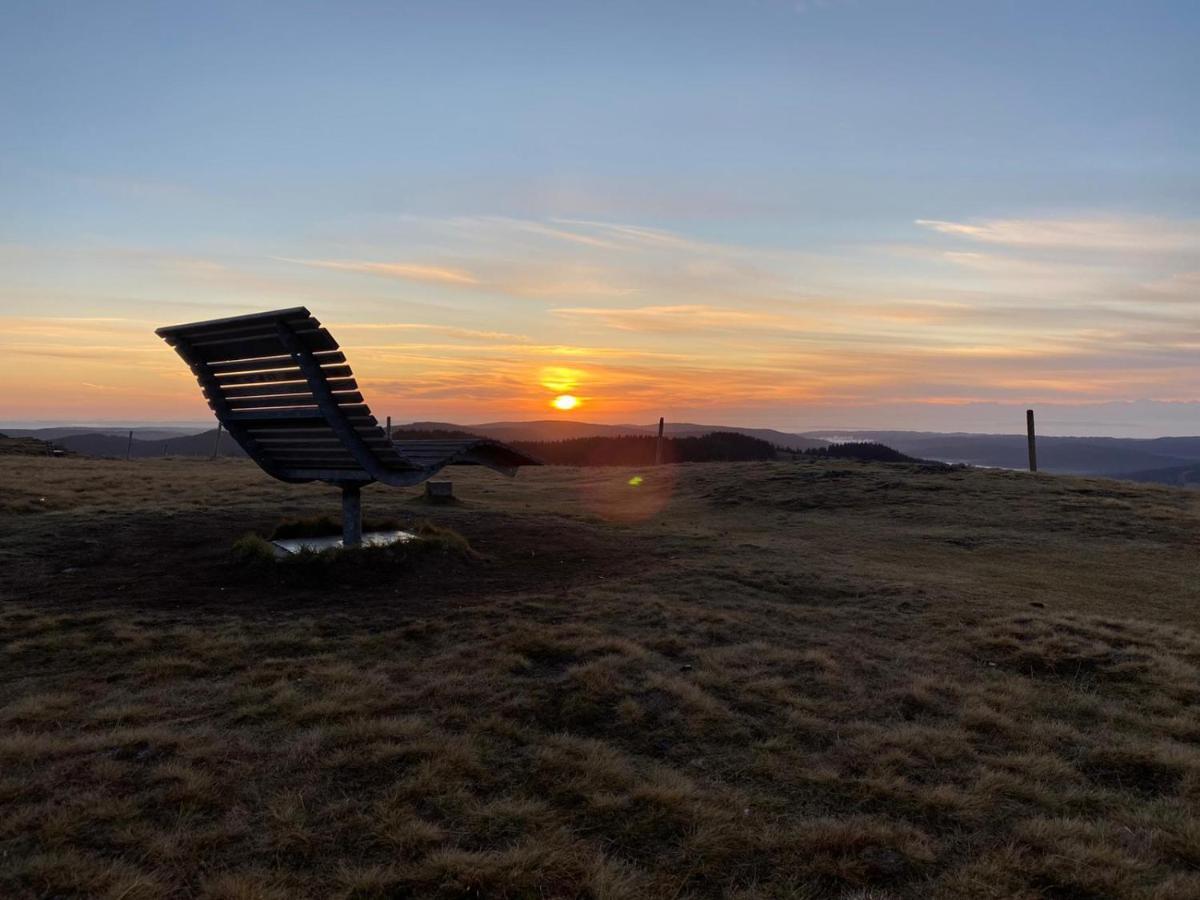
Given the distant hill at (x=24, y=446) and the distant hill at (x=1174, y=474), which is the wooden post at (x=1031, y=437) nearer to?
the distant hill at (x=24, y=446)

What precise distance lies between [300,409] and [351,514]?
143cm

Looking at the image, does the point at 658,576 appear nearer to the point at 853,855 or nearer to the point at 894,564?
the point at 894,564

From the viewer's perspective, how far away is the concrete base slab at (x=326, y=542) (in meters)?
7.77

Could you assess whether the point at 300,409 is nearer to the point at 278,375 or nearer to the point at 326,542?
the point at 278,375

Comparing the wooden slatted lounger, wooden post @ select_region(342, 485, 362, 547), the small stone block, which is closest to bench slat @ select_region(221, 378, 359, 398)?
the wooden slatted lounger

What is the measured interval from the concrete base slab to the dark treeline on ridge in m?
25.0

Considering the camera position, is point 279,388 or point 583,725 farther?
point 279,388

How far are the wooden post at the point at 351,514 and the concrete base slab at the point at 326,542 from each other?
0.11m

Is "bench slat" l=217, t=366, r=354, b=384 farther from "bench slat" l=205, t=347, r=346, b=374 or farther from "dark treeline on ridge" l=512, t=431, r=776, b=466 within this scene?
"dark treeline on ridge" l=512, t=431, r=776, b=466

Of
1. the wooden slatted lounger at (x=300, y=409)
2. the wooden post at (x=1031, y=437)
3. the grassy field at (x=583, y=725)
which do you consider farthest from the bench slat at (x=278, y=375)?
the wooden post at (x=1031, y=437)

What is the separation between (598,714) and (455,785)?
3.61 ft

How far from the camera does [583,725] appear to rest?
408 cm

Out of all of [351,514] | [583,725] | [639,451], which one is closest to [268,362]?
[351,514]

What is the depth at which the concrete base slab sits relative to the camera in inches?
306
